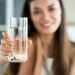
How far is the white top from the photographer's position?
2.41 feet

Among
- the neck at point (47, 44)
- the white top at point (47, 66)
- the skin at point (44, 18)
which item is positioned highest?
the skin at point (44, 18)

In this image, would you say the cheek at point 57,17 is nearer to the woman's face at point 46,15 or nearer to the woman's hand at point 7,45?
the woman's face at point 46,15

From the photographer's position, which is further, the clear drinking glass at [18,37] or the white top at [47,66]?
the white top at [47,66]

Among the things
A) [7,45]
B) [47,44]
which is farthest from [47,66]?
[7,45]

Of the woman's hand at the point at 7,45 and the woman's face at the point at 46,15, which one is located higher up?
the woman's face at the point at 46,15

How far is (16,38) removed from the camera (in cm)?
64

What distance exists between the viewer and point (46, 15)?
0.73 m

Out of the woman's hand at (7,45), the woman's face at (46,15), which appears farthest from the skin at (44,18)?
the woman's hand at (7,45)

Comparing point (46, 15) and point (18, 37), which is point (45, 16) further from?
point (18, 37)

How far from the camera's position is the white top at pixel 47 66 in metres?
0.73

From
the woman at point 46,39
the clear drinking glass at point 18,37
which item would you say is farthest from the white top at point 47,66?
the clear drinking glass at point 18,37

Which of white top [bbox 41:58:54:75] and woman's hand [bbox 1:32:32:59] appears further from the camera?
white top [bbox 41:58:54:75]

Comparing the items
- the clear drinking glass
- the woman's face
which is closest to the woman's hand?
the clear drinking glass

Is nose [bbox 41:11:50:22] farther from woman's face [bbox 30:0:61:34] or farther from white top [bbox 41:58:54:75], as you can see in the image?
white top [bbox 41:58:54:75]
